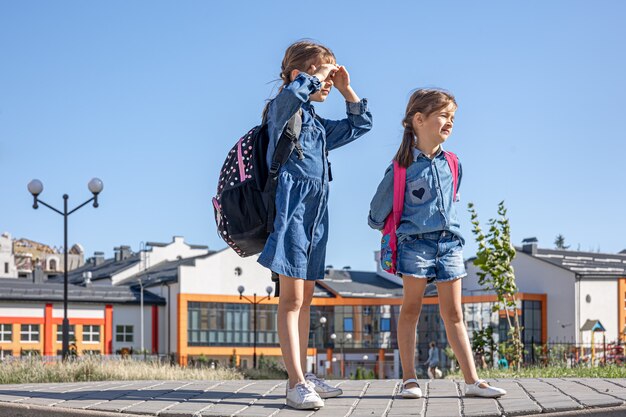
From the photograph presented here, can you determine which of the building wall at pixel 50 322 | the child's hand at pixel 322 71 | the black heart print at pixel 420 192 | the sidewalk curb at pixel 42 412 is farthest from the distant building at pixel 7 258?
the black heart print at pixel 420 192

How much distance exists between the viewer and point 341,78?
5.77 meters

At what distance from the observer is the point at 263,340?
70.2 m

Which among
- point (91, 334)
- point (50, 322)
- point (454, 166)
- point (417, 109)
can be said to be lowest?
point (91, 334)

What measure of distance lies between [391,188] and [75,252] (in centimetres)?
9743

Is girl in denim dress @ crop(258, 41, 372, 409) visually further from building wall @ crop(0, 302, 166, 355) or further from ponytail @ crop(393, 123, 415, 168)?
building wall @ crop(0, 302, 166, 355)

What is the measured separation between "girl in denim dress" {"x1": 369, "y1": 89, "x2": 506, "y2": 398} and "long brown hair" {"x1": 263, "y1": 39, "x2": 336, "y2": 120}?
0.62 meters

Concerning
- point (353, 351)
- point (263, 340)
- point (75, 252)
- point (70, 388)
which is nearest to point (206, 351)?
point (263, 340)

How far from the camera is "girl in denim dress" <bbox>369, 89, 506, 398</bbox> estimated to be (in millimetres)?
5469

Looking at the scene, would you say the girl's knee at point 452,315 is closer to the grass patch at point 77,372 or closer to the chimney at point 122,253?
the grass patch at point 77,372

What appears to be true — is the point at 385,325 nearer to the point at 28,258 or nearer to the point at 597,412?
the point at 28,258

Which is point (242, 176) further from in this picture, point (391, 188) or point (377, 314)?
point (377, 314)

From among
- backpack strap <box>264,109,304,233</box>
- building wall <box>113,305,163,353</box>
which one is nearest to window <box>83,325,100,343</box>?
building wall <box>113,305,163,353</box>

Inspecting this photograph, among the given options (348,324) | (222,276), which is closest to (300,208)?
(222,276)

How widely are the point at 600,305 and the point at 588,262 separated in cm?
608
